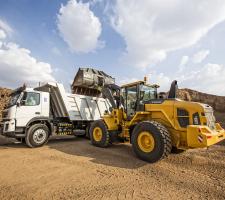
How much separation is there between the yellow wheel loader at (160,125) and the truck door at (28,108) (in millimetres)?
3291

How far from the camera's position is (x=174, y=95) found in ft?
22.0

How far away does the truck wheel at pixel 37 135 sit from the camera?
28.1 ft

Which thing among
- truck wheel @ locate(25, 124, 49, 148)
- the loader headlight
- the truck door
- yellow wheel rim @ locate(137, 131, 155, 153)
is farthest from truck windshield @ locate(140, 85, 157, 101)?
the truck door

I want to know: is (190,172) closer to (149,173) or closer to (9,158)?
(149,173)

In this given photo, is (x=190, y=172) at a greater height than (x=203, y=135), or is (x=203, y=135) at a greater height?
(x=203, y=135)

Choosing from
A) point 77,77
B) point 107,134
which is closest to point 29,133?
point 107,134

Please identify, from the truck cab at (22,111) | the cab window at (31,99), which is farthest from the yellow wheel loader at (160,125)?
the cab window at (31,99)

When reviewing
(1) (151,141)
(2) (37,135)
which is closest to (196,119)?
(1) (151,141)

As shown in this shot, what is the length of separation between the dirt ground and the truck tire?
25cm

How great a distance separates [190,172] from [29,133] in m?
6.44

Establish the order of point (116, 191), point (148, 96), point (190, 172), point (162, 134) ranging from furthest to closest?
point (148, 96)
point (162, 134)
point (190, 172)
point (116, 191)

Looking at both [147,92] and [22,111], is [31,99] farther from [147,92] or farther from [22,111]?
[147,92]

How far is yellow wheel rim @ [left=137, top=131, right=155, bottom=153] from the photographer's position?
6009mm

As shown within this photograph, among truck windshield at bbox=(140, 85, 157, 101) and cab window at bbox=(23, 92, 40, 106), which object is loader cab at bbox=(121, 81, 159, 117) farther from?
cab window at bbox=(23, 92, 40, 106)
